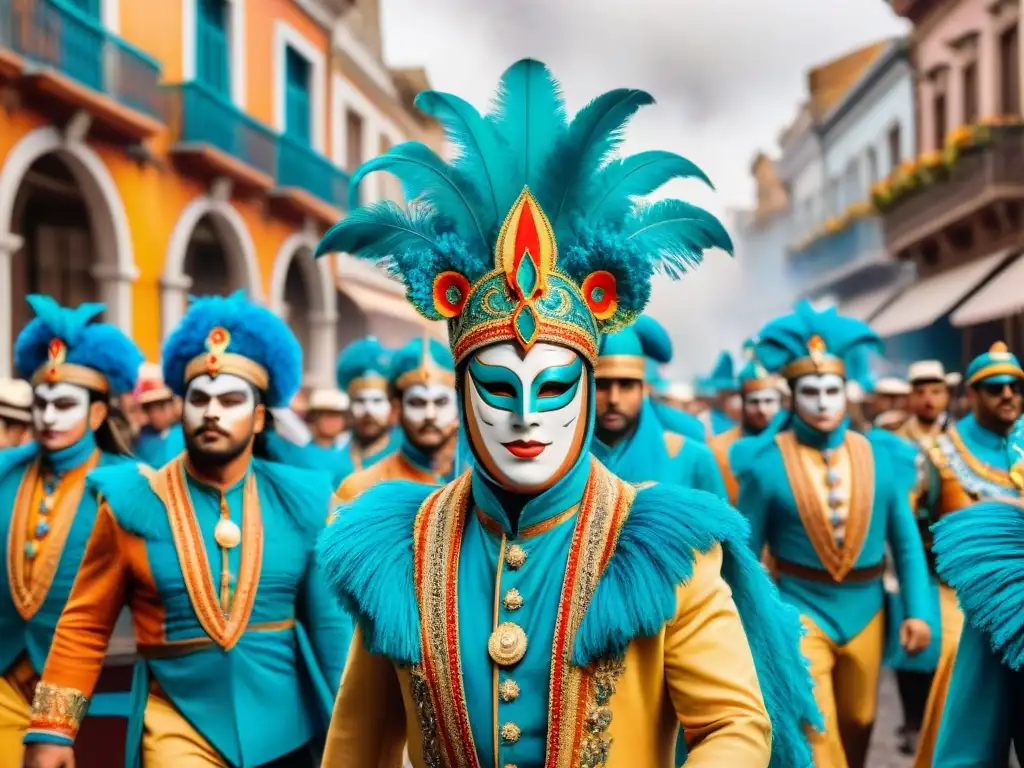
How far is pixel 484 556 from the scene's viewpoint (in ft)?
10.2

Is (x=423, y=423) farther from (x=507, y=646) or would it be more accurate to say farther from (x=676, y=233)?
(x=507, y=646)

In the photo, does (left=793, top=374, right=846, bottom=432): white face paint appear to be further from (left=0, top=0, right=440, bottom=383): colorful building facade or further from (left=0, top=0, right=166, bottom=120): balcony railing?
(left=0, top=0, right=166, bottom=120): balcony railing

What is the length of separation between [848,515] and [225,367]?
10.4ft

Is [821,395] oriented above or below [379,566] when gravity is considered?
above

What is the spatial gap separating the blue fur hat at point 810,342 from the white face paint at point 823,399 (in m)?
0.05

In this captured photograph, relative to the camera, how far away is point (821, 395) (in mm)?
6789

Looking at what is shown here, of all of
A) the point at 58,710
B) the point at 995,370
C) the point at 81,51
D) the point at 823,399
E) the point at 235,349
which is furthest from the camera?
the point at 81,51

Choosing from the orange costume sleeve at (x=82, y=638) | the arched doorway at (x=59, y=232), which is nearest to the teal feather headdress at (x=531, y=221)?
the orange costume sleeve at (x=82, y=638)

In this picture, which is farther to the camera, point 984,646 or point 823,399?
point 823,399

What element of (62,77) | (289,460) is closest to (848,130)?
(62,77)

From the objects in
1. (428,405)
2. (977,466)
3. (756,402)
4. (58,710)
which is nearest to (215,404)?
(58,710)

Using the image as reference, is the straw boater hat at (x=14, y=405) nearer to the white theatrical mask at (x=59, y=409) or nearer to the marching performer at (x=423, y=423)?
the marching performer at (x=423, y=423)

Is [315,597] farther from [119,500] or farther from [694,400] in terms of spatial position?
[694,400]

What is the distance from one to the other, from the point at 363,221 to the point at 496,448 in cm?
64
